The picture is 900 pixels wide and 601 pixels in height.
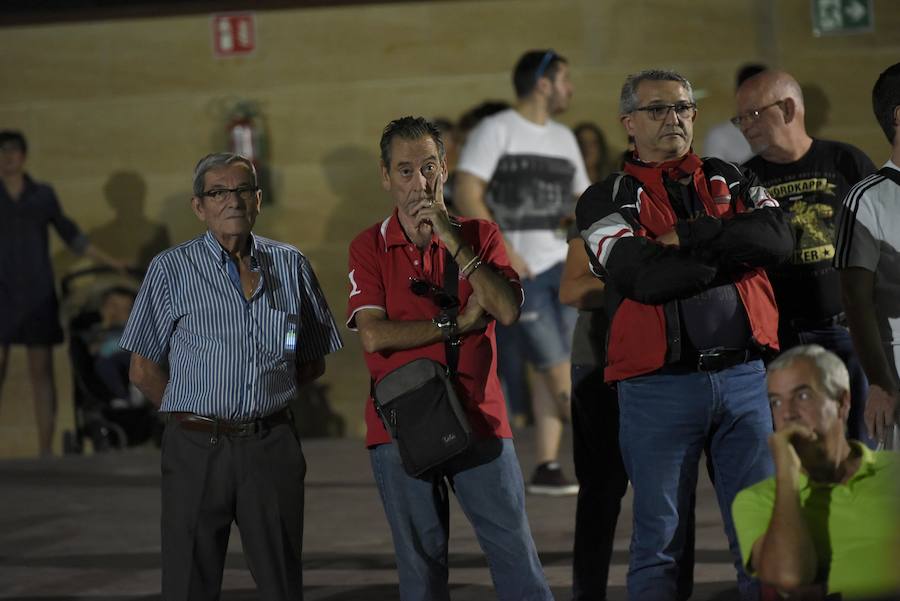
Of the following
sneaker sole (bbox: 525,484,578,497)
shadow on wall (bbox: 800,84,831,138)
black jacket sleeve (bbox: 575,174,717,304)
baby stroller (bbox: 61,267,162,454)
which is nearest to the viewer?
black jacket sleeve (bbox: 575,174,717,304)

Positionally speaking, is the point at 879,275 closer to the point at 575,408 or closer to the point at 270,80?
the point at 575,408

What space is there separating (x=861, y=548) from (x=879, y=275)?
1.15m

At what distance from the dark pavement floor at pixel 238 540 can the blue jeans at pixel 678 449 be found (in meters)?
1.50

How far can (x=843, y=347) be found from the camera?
532 centimetres

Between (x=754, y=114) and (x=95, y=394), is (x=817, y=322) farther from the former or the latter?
(x=95, y=394)

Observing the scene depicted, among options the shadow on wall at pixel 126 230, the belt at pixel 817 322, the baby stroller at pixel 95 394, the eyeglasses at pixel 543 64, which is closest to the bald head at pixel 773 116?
the belt at pixel 817 322

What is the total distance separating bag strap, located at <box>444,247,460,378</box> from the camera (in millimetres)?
4605

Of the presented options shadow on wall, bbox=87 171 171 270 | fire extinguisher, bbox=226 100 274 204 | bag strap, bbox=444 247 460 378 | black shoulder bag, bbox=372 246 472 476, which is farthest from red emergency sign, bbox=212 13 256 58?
black shoulder bag, bbox=372 246 472 476

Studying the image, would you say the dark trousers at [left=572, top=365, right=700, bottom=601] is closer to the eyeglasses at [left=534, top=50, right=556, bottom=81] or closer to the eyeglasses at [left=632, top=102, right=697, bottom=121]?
the eyeglasses at [left=632, top=102, right=697, bottom=121]

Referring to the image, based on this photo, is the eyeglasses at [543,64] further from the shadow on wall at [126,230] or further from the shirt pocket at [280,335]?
the shadow on wall at [126,230]

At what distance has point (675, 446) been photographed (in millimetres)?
4504

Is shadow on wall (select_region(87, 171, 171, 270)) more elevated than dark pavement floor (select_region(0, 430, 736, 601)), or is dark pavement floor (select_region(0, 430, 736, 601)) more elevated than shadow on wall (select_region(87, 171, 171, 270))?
shadow on wall (select_region(87, 171, 171, 270))

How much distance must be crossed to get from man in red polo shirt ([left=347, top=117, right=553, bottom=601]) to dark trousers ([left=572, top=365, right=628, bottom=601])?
2.54ft

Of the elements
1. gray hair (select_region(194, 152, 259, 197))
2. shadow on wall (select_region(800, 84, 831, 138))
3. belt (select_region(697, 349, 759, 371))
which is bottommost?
belt (select_region(697, 349, 759, 371))
